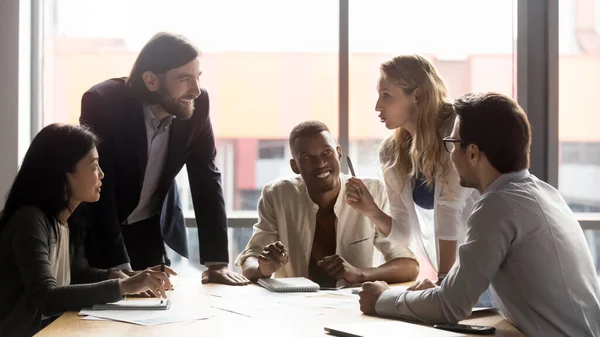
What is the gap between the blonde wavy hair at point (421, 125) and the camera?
9.20 feet

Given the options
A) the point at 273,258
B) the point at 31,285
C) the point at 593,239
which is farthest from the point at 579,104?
the point at 31,285

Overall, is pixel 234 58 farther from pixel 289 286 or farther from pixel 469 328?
pixel 469 328

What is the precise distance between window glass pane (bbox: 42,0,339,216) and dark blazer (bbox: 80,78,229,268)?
0.71 meters

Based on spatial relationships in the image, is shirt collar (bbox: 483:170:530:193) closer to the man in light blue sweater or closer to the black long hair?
the man in light blue sweater

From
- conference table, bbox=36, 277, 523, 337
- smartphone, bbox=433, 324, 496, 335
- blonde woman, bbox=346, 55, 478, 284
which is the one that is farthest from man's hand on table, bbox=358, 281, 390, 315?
blonde woman, bbox=346, 55, 478, 284

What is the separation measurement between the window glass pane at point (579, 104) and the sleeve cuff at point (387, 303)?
78.7 inches

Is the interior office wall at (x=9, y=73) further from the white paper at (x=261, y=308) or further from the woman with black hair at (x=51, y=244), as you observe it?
the white paper at (x=261, y=308)

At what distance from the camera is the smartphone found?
1946 millimetres

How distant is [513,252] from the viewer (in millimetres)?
1963

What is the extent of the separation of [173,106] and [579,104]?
2.08m

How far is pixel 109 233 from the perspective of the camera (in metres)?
2.81

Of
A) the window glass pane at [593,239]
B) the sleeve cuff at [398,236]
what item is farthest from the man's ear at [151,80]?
the window glass pane at [593,239]

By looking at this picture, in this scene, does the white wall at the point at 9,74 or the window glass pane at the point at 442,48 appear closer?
the white wall at the point at 9,74

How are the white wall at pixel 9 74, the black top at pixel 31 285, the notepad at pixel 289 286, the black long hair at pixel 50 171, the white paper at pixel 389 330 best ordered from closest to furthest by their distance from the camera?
1. the white paper at pixel 389 330
2. the black top at pixel 31 285
3. the black long hair at pixel 50 171
4. the notepad at pixel 289 286
5. the white wall at pixel 9 74
